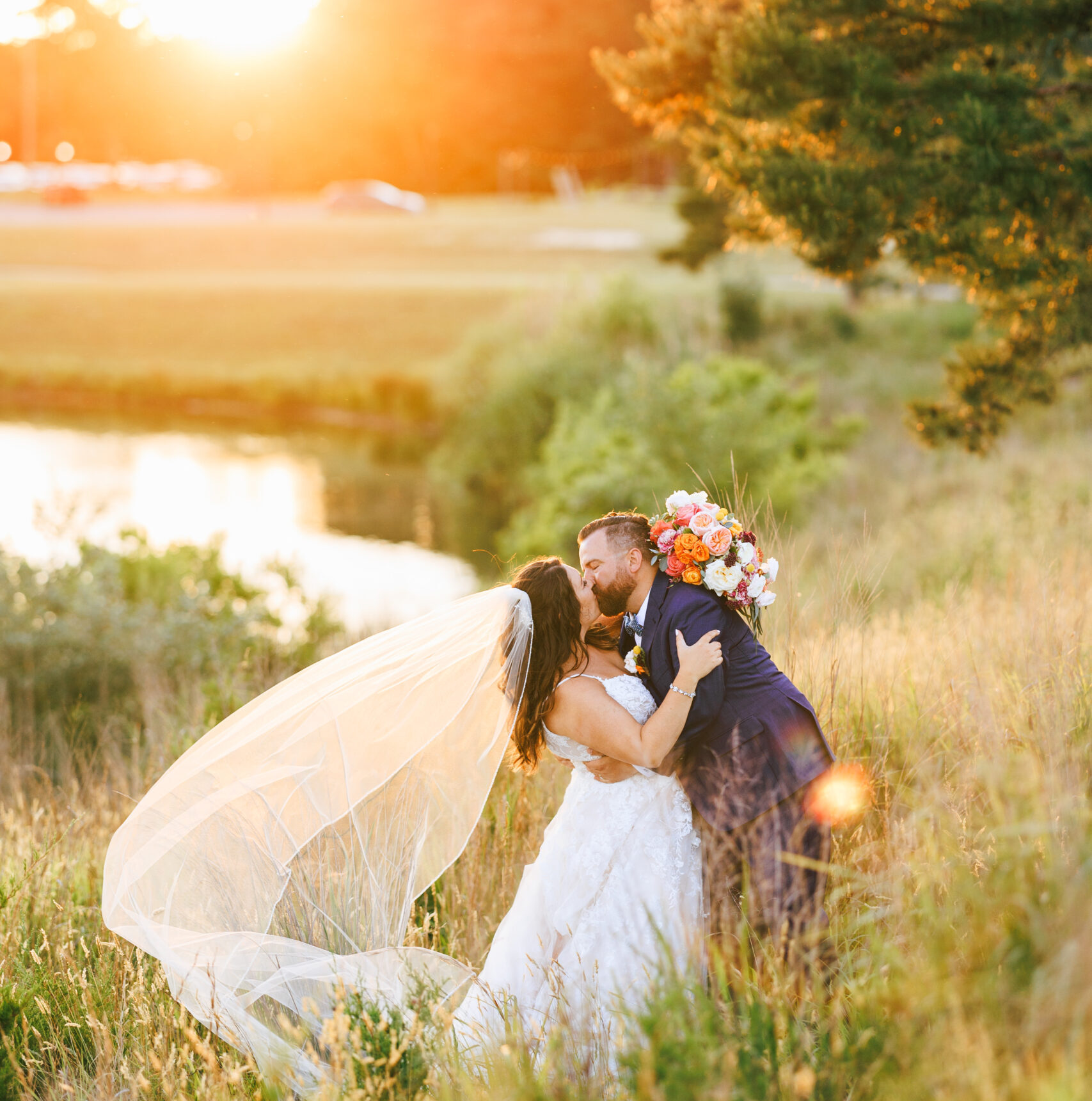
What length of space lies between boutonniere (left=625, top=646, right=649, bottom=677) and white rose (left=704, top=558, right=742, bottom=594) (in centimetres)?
39

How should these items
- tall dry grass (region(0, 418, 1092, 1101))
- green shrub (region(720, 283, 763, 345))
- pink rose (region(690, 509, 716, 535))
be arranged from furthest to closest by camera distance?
1. green shrub (region(720, 283, 763, 345))
2. pink rose (region(690, 509, 716, 535))
3. tall dry grass (region(0, 418, 1092, 1101))

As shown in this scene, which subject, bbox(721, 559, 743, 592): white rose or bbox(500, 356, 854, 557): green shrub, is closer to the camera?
bbox(721, 559, 743, 592): white rose

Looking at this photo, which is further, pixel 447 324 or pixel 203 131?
pixel 203 131

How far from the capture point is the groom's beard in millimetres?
3818

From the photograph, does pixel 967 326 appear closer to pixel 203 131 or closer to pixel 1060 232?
pixel 1060 232

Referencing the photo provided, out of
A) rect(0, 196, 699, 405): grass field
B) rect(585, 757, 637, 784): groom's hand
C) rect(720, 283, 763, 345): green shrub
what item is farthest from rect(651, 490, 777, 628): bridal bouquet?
rect(720, 283, 763, 345): green shrub

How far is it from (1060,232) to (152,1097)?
7884 mm

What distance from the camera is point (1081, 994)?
2.04 meters

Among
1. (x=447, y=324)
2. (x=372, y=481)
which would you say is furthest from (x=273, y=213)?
(x=372, y=481)

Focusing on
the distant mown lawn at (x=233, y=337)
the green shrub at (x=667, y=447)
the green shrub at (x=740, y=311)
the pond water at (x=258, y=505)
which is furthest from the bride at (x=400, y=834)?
the distant mown lawn at (x=233, y=337)

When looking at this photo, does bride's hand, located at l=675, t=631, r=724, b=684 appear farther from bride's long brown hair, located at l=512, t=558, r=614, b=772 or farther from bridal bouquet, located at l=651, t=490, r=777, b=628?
bride's long brown hair, located at l=512, t=558, r=614, b=772

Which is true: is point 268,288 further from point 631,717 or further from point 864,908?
point 864,908

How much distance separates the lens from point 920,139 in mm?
7719

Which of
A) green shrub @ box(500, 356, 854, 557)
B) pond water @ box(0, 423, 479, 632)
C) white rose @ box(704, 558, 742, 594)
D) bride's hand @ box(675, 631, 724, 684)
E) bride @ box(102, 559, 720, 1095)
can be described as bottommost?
pond water @ box(0, 423, 479, 632)
